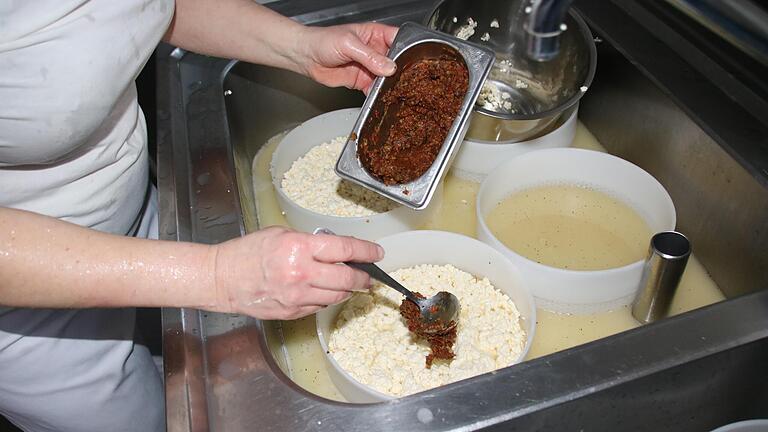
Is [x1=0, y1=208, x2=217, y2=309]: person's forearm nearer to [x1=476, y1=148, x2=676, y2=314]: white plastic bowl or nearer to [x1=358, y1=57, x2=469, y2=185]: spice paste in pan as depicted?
[x1=358, y1=57, x2=469, y2=185]: spice paste in pan

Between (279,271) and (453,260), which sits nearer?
(279,271)

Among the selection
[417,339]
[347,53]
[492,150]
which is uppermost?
[347,53]

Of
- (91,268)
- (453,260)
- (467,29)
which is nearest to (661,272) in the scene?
(453,260)

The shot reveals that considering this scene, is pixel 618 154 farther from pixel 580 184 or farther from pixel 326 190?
pixel 326 190

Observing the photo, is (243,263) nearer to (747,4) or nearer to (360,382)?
(360,382)

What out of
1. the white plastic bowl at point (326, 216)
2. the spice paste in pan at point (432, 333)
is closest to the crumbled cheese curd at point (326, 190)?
the white plastic bowl at point (326, 216)

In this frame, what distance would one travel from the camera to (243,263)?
30.0 inches

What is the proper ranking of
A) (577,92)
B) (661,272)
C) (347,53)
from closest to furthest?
(661,272) → (347,53) → (577,92)

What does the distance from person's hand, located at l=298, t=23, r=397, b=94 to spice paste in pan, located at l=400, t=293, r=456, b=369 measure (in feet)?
1.36

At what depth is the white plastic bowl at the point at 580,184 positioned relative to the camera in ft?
3.43

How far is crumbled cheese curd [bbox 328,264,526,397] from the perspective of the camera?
38.6 inches

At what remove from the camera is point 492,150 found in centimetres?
130

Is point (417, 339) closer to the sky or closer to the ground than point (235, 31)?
closer to the ground

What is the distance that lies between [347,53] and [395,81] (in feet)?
0.34
